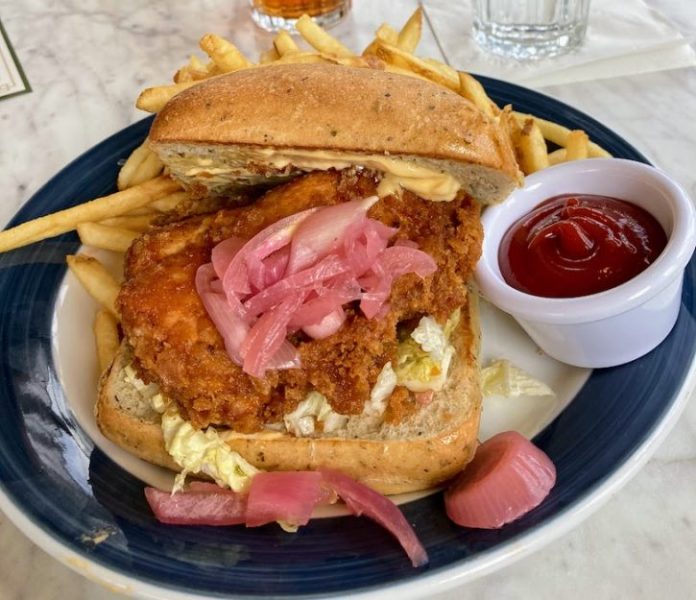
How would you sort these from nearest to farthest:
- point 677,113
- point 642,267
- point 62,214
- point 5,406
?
1. point 642,267
2. point 5,406
3. point 62,214
4. point 677,113

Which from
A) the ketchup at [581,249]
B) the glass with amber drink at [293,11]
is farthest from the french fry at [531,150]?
the glass with amber drink at [293,11]

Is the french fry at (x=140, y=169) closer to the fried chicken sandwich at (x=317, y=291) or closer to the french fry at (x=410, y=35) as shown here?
the fried chicken sandwich at (x=317, y=291)

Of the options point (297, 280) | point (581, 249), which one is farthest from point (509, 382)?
point (297, 280)

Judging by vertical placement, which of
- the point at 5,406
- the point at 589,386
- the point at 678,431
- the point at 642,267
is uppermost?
the point at 642,267

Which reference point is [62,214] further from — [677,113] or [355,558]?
[677,113]

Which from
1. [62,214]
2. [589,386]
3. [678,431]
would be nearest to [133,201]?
[62,214]

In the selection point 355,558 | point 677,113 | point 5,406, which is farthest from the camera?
point 677,113

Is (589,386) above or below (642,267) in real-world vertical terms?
below
